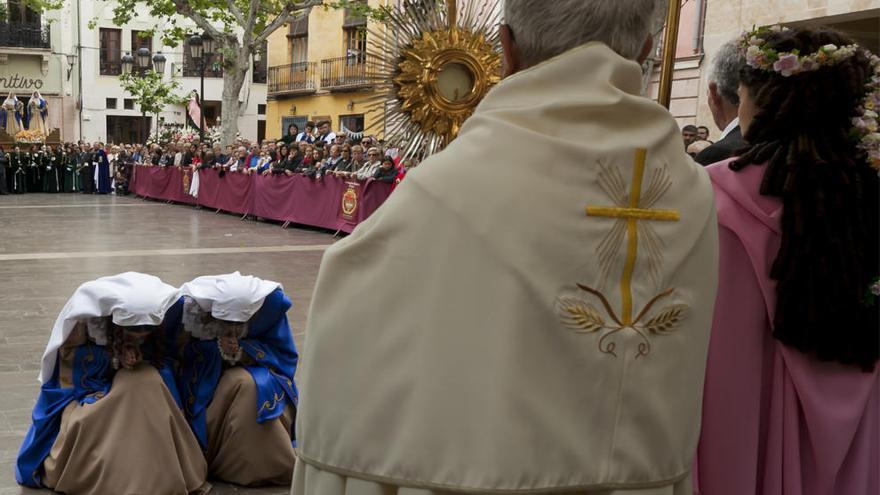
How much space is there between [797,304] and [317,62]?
34326 mm

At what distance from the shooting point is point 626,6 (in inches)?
60.6

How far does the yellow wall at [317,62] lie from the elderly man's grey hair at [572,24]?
2964cm

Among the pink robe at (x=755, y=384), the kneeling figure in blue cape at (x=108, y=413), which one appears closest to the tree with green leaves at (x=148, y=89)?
the kneeling figure in blue cape at (x=108, y=413)

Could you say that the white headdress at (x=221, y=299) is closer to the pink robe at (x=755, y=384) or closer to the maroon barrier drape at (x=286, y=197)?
the pink robe at (x=755, y=384)

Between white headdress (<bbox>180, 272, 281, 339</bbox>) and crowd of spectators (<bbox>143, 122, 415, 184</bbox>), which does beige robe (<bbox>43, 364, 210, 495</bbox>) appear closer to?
white headdress (<bbox>180, 272, 281, 339</bbox>)

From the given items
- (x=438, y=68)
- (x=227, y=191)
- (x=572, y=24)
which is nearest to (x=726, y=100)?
→ (x=438, y=68)

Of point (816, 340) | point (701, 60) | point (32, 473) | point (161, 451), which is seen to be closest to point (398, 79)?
point (816, 340)

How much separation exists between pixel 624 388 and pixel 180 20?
167ft

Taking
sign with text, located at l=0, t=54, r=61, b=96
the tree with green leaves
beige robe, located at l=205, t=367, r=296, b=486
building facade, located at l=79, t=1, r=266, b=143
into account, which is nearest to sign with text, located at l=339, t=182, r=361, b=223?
beige robe, located at l=205, t=367, r=296, b=486

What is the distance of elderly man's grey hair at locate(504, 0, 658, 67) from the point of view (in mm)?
1521

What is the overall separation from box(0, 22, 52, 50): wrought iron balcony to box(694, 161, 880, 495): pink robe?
44273 millimetres

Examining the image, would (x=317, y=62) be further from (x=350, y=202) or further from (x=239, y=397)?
(x=239, y=397)

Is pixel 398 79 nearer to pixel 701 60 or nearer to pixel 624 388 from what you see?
pixel 624 388

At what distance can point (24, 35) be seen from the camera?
41.4 m
